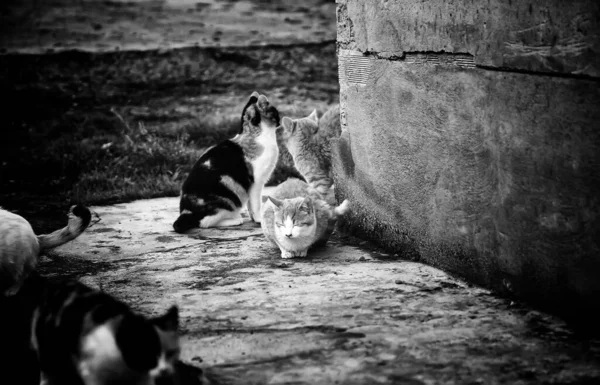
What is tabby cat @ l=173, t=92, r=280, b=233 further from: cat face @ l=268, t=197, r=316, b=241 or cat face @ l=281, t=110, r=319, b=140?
cat face @ l=268, t=197, r=316, b=241

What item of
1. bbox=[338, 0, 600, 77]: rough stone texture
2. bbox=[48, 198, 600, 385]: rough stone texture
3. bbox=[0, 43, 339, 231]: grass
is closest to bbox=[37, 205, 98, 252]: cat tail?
bbox=[48, 198, 600, 385]: rough stone texture

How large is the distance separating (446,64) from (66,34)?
779cm

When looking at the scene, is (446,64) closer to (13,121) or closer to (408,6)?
(408,6)

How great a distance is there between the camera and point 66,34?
Result: 10.6 meters

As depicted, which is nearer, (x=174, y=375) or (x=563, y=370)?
(x=174, y=375)

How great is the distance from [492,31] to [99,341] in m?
2.63

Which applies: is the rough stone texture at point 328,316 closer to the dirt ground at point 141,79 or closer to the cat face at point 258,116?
the cat face at point 258,116

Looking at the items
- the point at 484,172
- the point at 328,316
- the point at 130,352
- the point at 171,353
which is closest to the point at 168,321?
the point at 171,353

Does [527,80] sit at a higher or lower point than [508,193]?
higher

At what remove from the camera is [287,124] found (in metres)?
7.05

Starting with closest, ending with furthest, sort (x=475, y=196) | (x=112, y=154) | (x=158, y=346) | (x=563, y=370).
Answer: (x=158, y=346)
(x=563, y=370)
(x=475, y=196)
(x=112, y=154)

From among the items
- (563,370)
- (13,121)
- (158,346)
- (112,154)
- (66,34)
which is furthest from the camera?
(66,34)

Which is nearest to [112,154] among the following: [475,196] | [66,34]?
[66,34]

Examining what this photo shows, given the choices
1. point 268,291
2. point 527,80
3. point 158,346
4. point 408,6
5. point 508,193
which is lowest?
point 268,291
